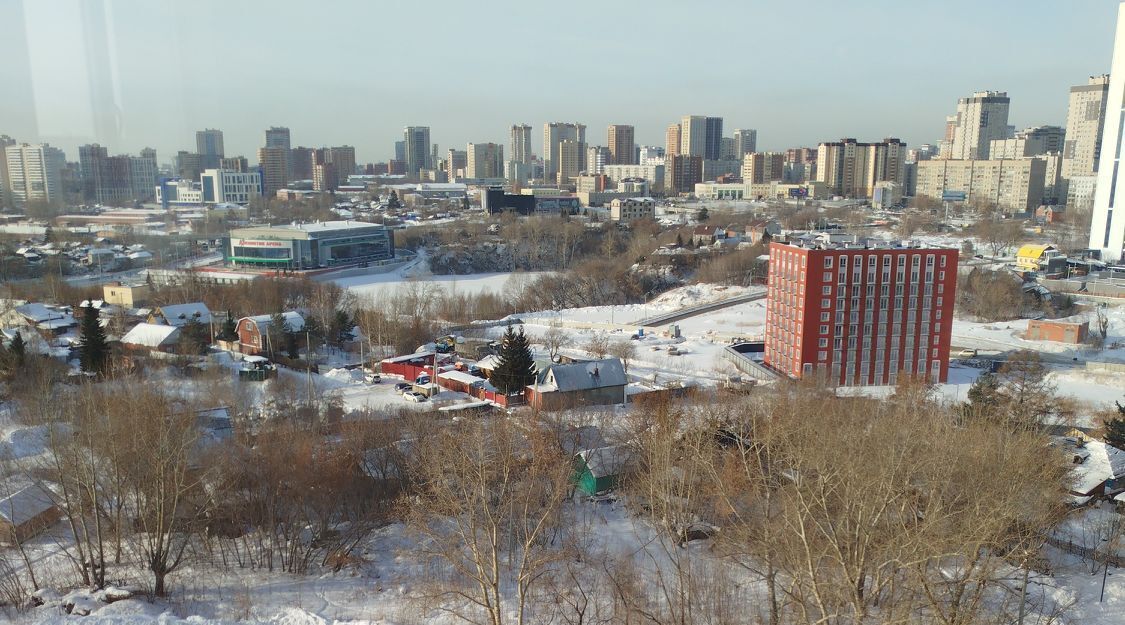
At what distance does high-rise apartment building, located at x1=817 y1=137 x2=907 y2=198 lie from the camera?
43.2 m

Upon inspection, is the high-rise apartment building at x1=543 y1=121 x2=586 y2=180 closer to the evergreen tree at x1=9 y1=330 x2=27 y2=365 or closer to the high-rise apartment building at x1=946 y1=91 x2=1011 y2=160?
the high-rise apartment building at x1=946 y1=91 x2=1011 y2=160

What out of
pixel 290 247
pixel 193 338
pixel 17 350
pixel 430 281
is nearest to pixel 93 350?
pixel 17 350

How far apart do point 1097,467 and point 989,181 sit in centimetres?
3588

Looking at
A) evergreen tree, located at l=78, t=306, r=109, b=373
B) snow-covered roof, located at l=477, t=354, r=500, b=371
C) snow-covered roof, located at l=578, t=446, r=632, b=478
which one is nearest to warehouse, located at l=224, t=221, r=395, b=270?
evergreen tree, located at l=78, t=306, r=109, b=373

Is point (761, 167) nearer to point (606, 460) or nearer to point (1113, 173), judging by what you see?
point (1113, 173)

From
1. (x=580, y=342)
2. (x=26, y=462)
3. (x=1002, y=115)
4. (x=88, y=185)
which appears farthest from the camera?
(x=1002, y=115)

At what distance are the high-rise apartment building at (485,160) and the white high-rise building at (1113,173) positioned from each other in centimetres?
4215

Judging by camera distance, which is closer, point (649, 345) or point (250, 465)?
point (250, 465)

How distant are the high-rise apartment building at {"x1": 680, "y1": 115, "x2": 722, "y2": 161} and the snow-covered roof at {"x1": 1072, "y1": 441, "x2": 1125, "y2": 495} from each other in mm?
50665

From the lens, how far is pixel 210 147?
1703 cm

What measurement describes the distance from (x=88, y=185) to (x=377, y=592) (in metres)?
16.4

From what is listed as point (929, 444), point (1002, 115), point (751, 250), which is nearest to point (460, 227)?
point (751, 250)

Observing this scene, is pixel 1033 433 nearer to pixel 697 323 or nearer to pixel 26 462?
pixel 26 462

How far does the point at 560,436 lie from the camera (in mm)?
6672
